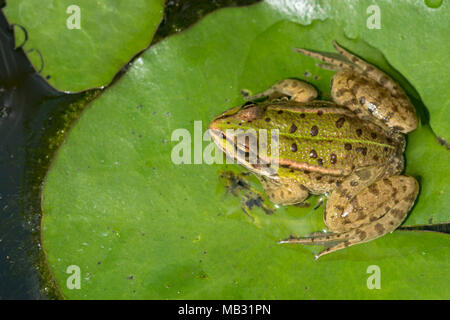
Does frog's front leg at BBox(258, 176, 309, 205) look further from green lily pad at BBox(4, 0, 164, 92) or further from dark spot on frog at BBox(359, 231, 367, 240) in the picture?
green lily pad at BBox(4, 0, 164, 92)

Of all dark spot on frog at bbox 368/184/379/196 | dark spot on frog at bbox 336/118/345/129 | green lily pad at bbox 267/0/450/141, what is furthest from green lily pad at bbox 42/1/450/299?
dark spot on frog at bbox 336/118/345/129

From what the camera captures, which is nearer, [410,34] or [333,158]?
[333,158]

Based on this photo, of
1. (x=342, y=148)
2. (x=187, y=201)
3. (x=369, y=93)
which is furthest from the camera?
(x=187, y=201)

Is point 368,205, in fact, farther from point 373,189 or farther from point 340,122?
point 340,122

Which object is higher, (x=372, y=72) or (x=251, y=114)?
(x=372, y=72)

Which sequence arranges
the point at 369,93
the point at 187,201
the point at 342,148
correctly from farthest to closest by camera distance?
the point at 187,201 → the point at 369,93 → the point at 342,148

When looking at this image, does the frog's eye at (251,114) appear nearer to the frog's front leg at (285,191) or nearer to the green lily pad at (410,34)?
the frog's front leg at (285,191)

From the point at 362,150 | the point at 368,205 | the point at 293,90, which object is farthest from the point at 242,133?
the point at 368,205

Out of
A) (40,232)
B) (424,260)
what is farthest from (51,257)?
(424,260)
